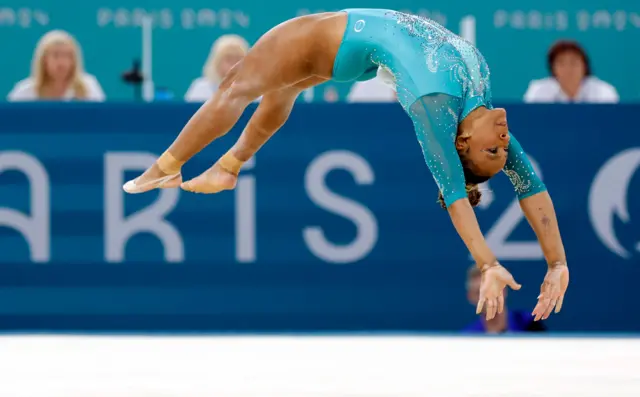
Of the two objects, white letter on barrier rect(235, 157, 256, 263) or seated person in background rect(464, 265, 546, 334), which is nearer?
seated person in background rect(464, 265, 546, 334)

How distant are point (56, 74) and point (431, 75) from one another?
3218 millimetres

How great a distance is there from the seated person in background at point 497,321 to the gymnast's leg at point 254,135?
1711 millimetres

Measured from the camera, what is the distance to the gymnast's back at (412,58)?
13.8 feet

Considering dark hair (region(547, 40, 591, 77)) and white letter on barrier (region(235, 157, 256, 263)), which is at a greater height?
dark hair (region(547, 40, 591, 77))

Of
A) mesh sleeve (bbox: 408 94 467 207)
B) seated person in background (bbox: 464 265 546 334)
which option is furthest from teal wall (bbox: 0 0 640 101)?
mesh sleeve (bbox: 408 94 467 207)

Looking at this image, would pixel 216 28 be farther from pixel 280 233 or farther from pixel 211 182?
pixel 211 182

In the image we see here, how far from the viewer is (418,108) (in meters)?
4.15

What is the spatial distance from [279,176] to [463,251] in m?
1.14

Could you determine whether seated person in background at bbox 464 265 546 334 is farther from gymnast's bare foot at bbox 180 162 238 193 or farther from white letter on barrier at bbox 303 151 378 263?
gymnast's bare foot at bbox 180 162 238 193

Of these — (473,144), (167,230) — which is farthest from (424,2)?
(473,144)

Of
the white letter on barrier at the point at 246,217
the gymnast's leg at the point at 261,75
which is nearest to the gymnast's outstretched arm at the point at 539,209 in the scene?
the gymnast's leg at the point at 261,75

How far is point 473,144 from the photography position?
13.7 ft

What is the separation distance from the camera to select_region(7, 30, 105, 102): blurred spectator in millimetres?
6621

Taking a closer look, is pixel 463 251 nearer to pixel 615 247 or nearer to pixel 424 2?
pixel 615 247
